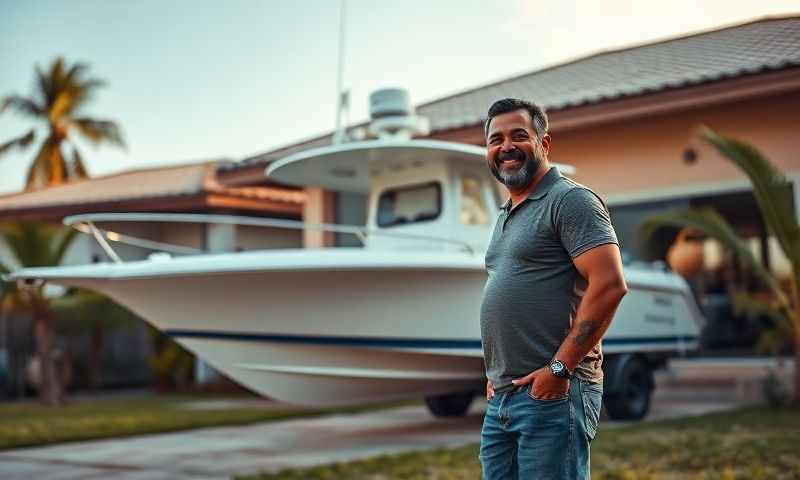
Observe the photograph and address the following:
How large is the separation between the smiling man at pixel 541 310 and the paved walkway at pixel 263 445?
415 cm

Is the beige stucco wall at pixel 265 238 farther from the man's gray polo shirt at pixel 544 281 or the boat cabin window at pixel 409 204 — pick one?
the man's gray polo shirt at pixel 544 281

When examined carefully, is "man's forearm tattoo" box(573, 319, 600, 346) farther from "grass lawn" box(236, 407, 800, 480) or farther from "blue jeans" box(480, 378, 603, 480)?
"grass lawn" box(236, 407, 800, 480)

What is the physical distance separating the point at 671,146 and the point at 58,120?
2825 cm

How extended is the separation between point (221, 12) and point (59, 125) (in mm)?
22439

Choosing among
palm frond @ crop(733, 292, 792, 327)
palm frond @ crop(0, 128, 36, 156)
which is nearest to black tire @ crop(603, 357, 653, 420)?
palm frond @ crop(733, 292, 792, 327)

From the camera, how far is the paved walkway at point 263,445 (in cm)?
695

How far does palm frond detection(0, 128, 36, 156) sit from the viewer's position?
34.4 meters

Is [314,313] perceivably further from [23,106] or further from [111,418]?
[23,106]

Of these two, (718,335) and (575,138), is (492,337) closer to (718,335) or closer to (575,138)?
(575,138)

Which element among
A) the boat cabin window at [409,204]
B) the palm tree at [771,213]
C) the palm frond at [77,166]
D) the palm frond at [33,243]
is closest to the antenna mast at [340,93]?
the boat cabin window at [409,204]

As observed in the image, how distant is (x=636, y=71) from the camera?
13047 mm

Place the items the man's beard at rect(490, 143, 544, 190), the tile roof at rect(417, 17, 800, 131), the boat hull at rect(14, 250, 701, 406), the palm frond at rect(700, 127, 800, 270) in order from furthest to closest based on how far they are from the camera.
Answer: the tile roof at rect(417, 17, 800, 131) → the palm frond at rect(700, 127, 800, 270) → the boat hull at rect(14, 250, 701, 406) → the man's beard at rect(490, 143, 544, 190)

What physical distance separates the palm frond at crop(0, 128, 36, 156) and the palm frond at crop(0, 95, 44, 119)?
2.14 ft

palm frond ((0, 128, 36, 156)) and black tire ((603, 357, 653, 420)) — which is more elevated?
palm frond ((0, 128, 36, 156))
